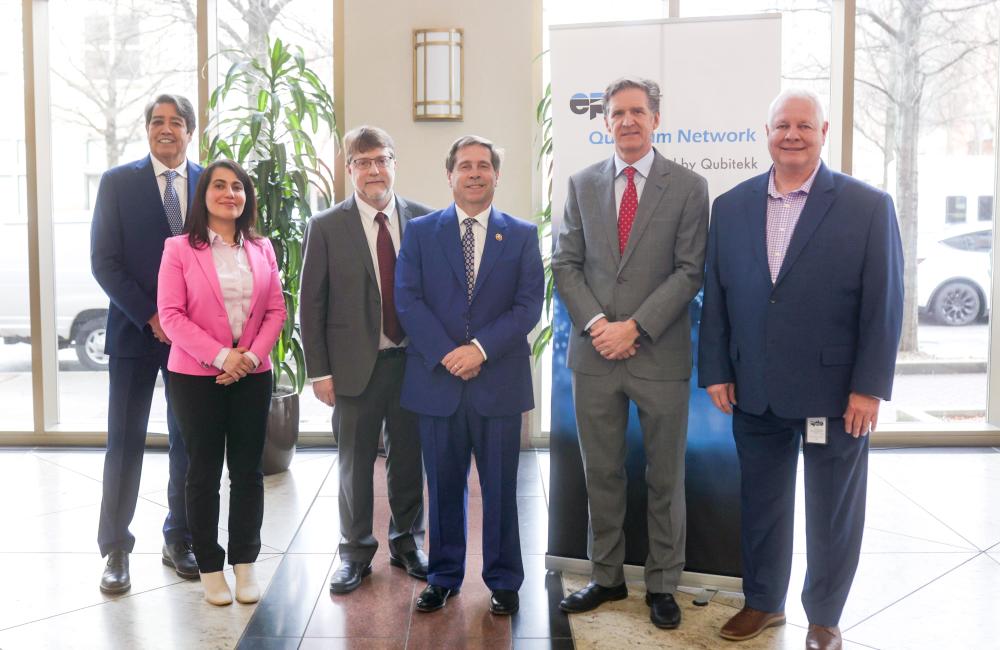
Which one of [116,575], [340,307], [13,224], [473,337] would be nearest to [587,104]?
[473,337]

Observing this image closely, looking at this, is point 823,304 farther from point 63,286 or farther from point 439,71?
point 63,286

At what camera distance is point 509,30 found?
16.5 feet

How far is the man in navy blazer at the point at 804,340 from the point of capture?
2.61 m

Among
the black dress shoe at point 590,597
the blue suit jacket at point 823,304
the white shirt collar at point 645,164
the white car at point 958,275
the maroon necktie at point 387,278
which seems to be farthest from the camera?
the white car at point 958,275

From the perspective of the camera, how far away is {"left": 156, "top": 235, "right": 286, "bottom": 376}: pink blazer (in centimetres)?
294

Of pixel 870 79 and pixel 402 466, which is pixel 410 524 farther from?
pixel 870 79

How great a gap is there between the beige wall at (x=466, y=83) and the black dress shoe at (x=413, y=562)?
7.44 feet

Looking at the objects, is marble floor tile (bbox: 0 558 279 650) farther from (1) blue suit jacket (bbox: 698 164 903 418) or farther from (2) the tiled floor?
(1) blue suit jacket (bbox: 698 164 903 418)

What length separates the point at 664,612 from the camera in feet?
9.77

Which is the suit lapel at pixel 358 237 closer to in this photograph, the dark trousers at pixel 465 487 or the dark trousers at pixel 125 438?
the dark trousers at pixel 465 487

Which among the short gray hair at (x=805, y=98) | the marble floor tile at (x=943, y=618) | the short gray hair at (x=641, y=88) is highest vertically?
the short gray hair at (x=641, y=88)

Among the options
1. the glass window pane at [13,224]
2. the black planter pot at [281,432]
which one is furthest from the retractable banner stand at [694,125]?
the glass window pane at [13,224]

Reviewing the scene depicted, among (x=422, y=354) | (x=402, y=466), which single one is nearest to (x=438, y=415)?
(x=422, y=354)

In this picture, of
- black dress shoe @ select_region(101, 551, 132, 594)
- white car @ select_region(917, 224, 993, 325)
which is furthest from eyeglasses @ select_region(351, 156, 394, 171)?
white car @ select_region(917, 224, 993, 325)
